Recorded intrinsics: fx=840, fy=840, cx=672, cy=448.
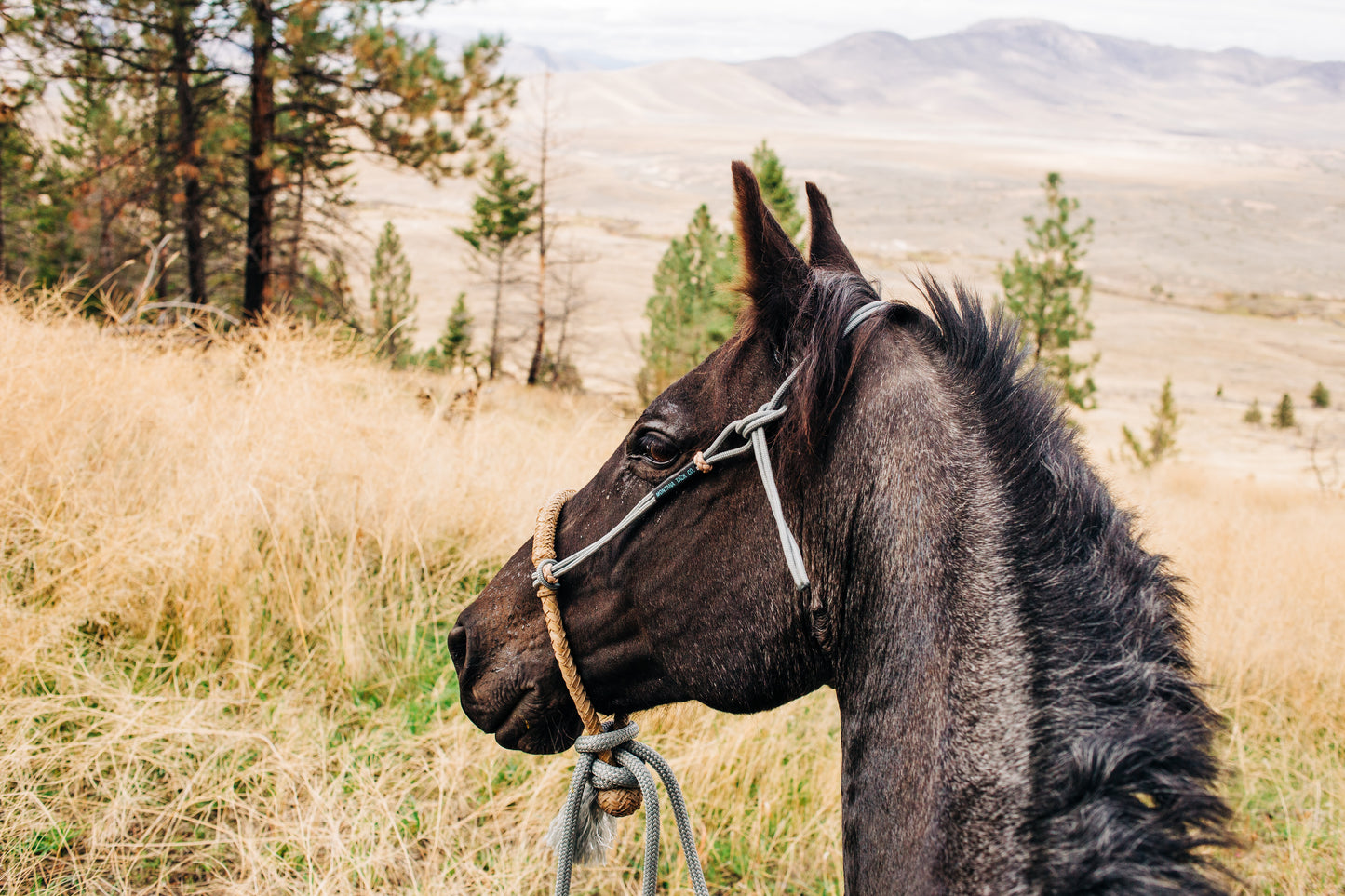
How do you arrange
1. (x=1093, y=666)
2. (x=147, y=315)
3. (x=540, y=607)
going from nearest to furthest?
1. (x=1093, y=666)
2. (x=540, y=607)
3. (x=147, y=315)

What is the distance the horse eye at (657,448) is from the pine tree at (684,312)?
1513 cm

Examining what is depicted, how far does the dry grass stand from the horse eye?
1109 mm

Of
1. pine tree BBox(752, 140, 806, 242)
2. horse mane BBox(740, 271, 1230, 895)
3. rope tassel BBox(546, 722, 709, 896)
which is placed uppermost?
pine tree BBox(752, 140, 806, 242)

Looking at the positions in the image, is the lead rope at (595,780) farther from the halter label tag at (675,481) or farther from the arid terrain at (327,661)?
the arid terrain at (327,661)

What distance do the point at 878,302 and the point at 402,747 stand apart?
2.78m

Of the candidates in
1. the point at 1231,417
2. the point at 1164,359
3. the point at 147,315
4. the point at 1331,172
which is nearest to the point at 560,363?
the point at 147,315

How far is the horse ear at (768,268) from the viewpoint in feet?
5.45

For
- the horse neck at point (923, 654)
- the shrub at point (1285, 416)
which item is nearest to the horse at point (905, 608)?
the horse neck at point (923, 654)

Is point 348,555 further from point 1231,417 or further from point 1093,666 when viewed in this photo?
point 1231,417

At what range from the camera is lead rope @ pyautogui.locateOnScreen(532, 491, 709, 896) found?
1.83m

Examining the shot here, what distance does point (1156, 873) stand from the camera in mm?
1153

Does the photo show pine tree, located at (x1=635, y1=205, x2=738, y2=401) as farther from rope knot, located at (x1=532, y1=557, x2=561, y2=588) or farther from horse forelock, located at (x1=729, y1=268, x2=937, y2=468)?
horse forelock, located at (x1=729, y1=268, x2=937, y2=468)

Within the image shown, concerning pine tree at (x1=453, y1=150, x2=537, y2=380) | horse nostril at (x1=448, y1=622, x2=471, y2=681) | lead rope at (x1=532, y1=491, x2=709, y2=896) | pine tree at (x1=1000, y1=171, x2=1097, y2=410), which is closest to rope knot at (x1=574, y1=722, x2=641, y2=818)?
lead rope at (x1=532, y1=491, x2=709, y2=896)

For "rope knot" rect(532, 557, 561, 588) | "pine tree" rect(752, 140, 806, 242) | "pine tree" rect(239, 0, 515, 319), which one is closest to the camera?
"rope knot" rect(532, 557, 561, 588)
